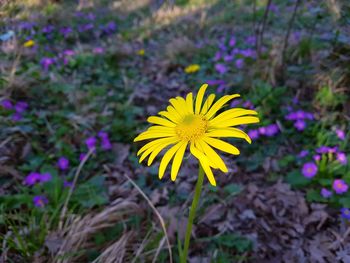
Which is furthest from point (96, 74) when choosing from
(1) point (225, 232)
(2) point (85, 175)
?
(1) point (225, 232)

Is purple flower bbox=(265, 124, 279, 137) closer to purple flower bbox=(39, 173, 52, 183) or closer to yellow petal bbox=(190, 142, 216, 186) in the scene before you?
yellow petal bbox=(190, 142, 216, 186)

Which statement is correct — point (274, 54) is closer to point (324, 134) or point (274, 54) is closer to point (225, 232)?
point (324, 134)

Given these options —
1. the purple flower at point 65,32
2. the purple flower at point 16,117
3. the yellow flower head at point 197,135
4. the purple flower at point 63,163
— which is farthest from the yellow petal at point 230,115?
the purple flower at point 65,32

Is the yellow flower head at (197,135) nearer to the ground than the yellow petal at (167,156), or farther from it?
farther from it

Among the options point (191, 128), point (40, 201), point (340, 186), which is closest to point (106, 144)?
point (40, 201)

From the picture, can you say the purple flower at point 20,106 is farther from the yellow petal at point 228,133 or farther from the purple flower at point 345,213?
the purple flower at point 345,213

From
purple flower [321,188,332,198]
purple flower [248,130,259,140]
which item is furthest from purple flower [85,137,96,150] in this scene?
purple flower [321,188,332,198]

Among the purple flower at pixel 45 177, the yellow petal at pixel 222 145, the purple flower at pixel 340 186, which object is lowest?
the purple flower at pixel 340 186

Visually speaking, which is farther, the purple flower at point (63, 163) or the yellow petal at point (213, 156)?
the purple flower at point (63, 163)

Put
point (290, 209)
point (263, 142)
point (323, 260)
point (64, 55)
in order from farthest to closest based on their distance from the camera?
1. point (64, 55)
2. point (263, 142)
3. point (290, 209)
4. point (323, 260)

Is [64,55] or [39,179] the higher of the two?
[64,55]
